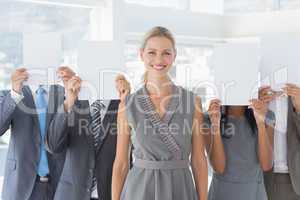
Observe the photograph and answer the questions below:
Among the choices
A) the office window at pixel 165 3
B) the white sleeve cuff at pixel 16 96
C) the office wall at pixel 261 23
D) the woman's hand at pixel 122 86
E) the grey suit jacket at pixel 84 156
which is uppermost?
the office window at pixel 165 3

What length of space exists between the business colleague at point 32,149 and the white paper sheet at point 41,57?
0.05 meters

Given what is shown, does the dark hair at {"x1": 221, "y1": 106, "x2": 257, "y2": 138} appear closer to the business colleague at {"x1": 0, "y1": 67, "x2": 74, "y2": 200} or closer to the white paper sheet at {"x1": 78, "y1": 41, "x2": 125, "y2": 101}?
the white paper sheet at {"x1": 78, "y1": 41, "x2": 125, "y2": 101}

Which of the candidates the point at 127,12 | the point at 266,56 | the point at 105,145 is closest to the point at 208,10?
the point at 127,12

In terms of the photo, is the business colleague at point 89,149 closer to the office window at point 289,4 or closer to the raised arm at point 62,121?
the raised arm at point 62,121

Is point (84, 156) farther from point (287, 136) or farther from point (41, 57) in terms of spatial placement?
point (287, 136)

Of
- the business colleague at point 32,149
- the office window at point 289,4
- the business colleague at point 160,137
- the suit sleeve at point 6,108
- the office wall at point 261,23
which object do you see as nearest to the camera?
the business colleague at point 160,137

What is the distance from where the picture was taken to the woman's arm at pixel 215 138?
2.00m

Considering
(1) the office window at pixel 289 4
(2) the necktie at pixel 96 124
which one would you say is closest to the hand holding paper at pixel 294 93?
(2) the necktie at pixel 96 124

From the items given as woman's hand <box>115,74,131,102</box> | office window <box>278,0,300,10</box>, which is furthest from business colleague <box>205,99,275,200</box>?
office window <box>278,0,300,10</box>

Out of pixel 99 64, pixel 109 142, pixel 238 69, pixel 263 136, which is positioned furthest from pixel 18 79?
pixel 263 136

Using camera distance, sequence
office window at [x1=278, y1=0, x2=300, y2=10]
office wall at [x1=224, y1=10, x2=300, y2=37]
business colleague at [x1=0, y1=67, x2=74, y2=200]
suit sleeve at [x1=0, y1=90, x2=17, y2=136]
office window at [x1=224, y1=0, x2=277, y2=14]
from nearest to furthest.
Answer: suit sleeve at [x1=0, y1=90, x2=17, y2=136] < business colleague at [x1=0, y1=67, x2=74, y2=200] < office wall at [x1=224, y1=10, x2=300, y2=37] < office window at [x1=278, y1=0, x2=300, y2=10] < office window at [x1=224, y1=0, x2=277, y2=14]

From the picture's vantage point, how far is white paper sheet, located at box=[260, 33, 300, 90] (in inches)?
80.0

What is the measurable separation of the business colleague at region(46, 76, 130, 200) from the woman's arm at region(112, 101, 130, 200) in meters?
0.22

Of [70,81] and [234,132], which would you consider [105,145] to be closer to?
[70,81]
